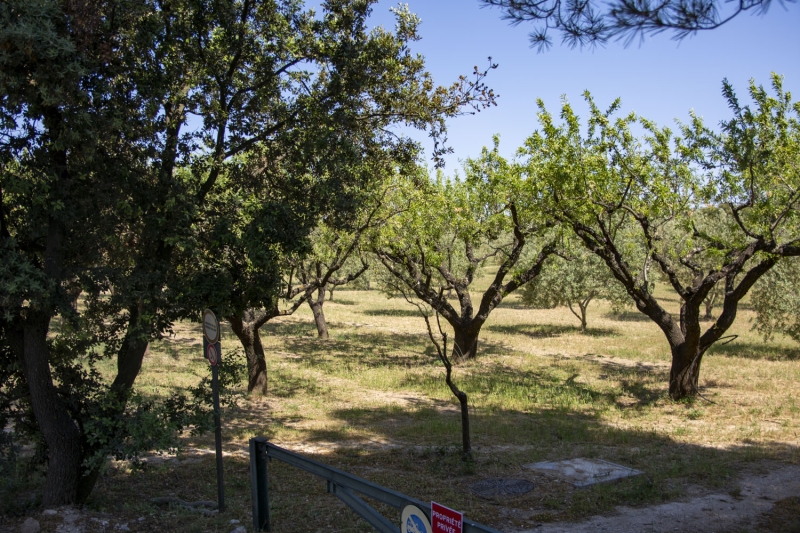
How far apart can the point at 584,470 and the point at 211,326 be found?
557 centimetres

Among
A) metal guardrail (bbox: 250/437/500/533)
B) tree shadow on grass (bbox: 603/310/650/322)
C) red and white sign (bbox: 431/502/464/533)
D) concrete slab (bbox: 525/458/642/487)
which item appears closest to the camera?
red and white sign (bbox: 431/502/464/533)

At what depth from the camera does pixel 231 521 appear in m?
6.49

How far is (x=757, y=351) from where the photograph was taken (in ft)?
80.8

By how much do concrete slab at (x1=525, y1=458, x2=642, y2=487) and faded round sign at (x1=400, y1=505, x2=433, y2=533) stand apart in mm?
5055

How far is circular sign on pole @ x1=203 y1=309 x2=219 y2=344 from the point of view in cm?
662

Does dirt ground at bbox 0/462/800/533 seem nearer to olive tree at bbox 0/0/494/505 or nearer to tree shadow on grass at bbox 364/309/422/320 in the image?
olive tree at bbox 0/0/494/505

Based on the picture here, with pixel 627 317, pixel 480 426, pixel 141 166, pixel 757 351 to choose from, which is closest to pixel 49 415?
pixel 141 166

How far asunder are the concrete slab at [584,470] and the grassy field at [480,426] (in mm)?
280

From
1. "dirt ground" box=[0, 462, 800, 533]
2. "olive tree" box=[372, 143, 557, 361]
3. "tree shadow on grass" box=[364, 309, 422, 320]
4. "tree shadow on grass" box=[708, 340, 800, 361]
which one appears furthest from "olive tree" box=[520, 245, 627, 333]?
"dirt ground" box=[0, 462, 800, 533]

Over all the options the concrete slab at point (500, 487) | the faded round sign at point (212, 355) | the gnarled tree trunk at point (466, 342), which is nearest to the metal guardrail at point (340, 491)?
the faded round sign at point (212, 355)

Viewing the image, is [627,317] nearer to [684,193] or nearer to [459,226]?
[459,226]

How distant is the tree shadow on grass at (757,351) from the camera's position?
75.4 feet

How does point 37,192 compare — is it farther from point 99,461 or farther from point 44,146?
point 99,461

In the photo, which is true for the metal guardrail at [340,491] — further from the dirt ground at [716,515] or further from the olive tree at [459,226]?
the olive tree at [459,226]
